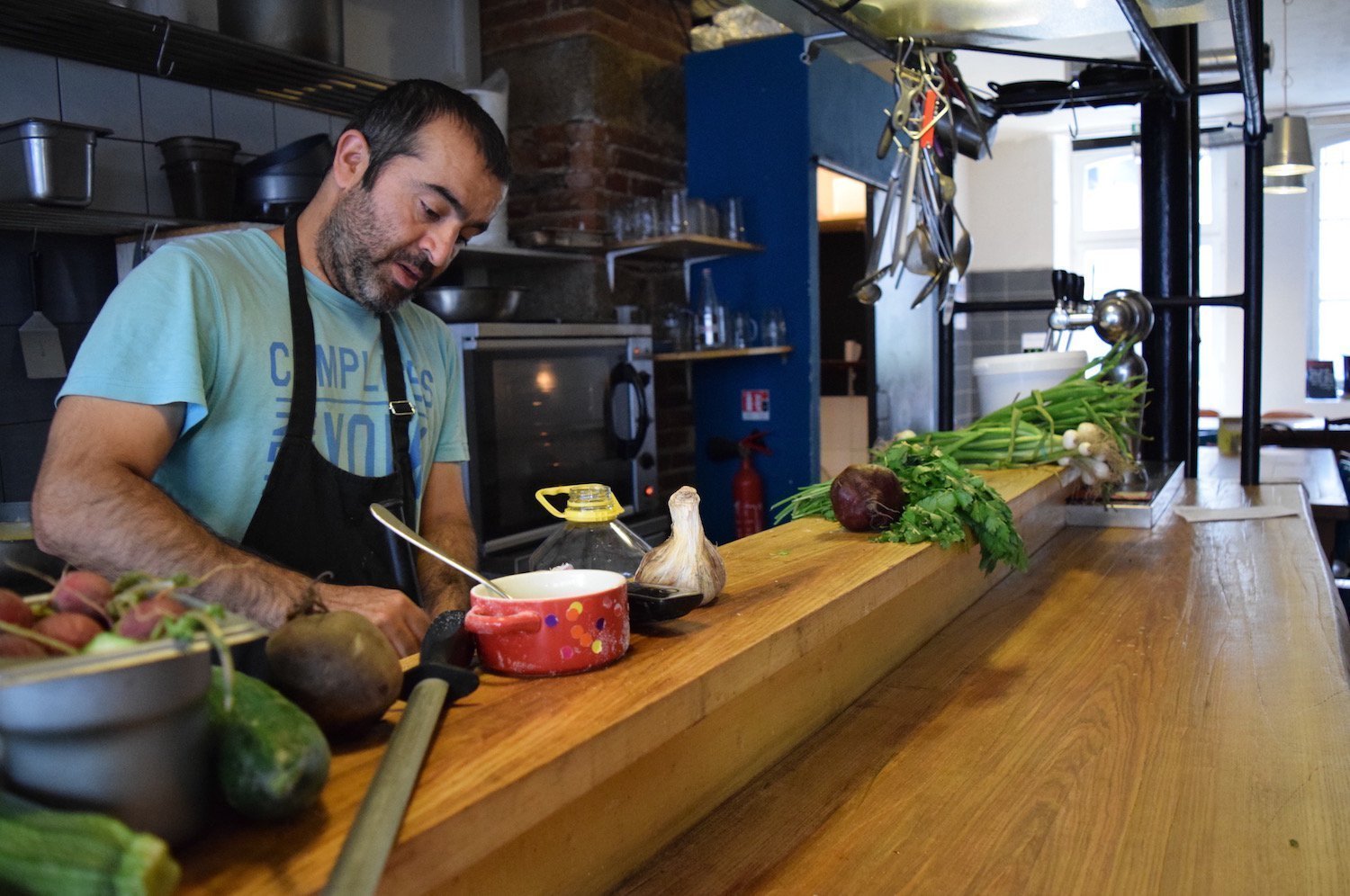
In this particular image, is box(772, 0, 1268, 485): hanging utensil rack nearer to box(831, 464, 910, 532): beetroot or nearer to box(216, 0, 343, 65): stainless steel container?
box(831, 464, 910, 532): beetroot

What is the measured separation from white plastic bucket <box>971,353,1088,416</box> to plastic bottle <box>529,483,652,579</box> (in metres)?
2.19

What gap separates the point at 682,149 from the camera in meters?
5.01

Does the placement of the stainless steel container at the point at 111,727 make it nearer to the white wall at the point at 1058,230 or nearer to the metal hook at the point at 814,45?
the metal hook at the point at 814,45

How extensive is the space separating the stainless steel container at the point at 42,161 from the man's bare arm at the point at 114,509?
1283 mm

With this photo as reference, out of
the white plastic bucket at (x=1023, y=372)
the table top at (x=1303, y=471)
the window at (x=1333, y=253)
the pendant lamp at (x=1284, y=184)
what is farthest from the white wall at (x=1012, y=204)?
the white plastic bucket at (x=1023, y=372)

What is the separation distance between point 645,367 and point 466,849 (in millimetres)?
3499

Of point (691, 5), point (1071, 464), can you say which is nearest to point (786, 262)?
point (691, 5)

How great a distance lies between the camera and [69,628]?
26.5 inches

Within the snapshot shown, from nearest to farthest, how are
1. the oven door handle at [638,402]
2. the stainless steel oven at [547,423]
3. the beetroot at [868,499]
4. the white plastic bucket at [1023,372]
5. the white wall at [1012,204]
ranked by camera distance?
1. the beetroot at [868,499]
2. the white plastic bucket at [1023,372]
3. the stainless steel oven at [547,423]
4. the oven door handle at [638,402]
5. the white wall at [1012,204]

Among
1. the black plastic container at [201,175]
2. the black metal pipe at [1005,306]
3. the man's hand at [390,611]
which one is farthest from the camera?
the black metal pipe at [1005,306]

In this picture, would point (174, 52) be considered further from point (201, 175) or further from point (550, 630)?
point (550, 630)

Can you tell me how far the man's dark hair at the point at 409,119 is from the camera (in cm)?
181

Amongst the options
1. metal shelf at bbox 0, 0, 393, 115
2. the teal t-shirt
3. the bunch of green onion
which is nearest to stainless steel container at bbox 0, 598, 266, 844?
the teal t-shirt

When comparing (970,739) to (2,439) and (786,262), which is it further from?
(786,262)
